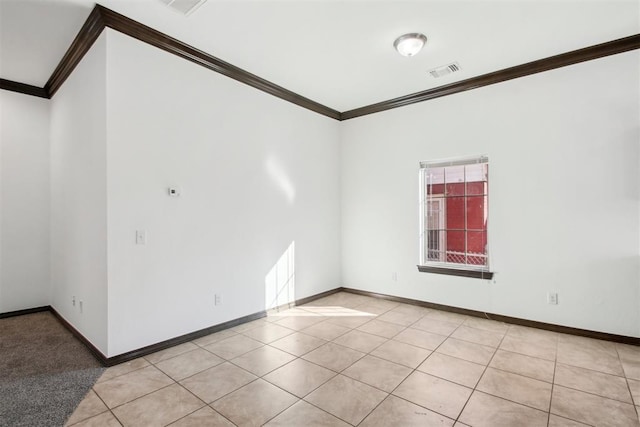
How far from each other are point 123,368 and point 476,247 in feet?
13.3

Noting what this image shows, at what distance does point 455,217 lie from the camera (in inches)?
170

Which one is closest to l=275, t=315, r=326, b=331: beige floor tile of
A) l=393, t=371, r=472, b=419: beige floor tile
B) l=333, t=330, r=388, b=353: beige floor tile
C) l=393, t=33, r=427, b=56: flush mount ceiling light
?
l=333, t=330, r=388, b=353: beige floor tile

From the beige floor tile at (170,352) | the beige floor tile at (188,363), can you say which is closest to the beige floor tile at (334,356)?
the beige floor tile at (188,363)

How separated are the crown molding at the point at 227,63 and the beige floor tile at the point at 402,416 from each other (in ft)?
11.8

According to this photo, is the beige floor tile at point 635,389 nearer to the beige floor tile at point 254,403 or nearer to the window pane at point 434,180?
the beige floor tile at point 254,403

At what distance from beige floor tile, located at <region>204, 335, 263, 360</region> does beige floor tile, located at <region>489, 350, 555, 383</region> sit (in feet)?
7.24

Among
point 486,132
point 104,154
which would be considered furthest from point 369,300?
point 104,154

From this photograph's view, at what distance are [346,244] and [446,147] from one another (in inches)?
85.3

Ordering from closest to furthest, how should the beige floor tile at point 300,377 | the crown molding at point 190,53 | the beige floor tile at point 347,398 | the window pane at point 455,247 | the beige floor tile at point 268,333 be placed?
1. the beige floor tile at point 347,398
2. the beige floor tile at point 300,377
3. the crown molding at point 190,53
4. the beige floor tile at point 268,333
5. the window pane at point 455,247

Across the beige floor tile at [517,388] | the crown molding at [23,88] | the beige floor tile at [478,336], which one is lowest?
the beige floor tile at [478,336]

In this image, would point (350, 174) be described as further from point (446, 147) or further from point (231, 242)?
point (231, 242)

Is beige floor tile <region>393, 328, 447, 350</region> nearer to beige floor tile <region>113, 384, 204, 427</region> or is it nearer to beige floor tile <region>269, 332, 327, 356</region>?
beige floor tile <region>269, 332, 327, 356</region>

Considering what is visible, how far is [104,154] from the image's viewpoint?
9.08 feet

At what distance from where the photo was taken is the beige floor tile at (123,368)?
256 cm
